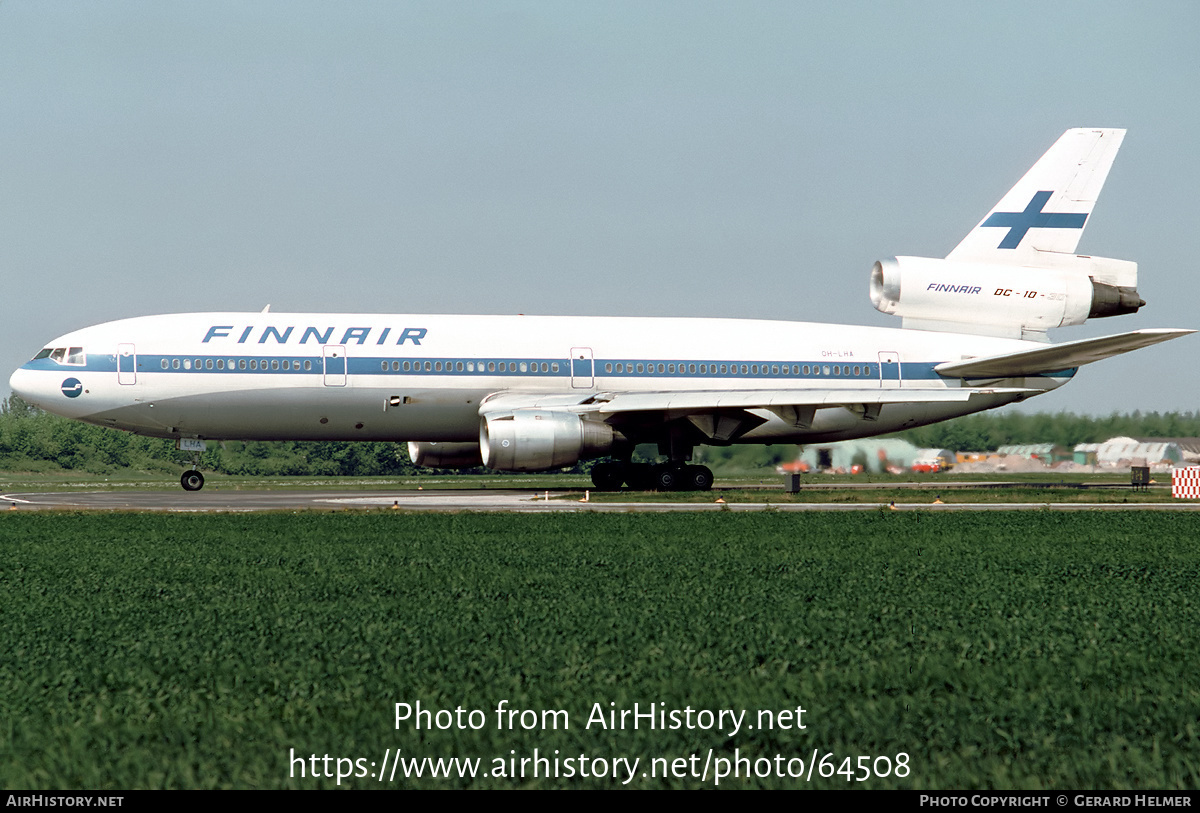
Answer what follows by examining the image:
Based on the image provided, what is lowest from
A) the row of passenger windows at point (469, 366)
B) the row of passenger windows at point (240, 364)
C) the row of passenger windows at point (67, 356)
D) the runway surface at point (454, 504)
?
the runway surface at point (454, 504)

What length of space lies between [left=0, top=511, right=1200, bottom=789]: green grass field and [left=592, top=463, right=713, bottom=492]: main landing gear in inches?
607

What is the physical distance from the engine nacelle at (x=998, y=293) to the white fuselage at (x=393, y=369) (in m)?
2.05

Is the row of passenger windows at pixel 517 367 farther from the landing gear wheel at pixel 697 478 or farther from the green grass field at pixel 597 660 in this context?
the green grass field at pixel 597 660

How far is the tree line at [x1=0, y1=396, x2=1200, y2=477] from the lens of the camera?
3547 centimetres

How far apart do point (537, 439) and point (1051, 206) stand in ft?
58.7

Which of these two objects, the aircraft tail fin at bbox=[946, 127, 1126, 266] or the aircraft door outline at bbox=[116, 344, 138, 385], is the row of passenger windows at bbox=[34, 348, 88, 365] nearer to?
the aircraft door outline at bbox=[116, 344, 138, 385]

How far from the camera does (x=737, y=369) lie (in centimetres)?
3130

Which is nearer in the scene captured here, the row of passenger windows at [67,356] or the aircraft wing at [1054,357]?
the row of passenger windows at [67,356]


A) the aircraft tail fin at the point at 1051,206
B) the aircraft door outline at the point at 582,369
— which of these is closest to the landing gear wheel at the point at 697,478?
the aircraft door outline at the point at 582,369

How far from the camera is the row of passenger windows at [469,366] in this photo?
95.6ft

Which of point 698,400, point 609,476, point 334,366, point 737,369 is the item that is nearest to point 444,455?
point 609,476

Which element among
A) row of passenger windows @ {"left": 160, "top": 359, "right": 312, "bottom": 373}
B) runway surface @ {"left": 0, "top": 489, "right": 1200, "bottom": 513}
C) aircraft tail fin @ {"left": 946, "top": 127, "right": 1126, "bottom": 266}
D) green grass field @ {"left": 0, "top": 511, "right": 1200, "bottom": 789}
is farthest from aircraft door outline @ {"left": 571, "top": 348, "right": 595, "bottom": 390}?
green grass field @ {"left": 0, "top": 511, "right": 1200, "bottom": 789}

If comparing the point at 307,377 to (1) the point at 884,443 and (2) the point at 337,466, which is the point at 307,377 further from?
(2) the point at 337,466
